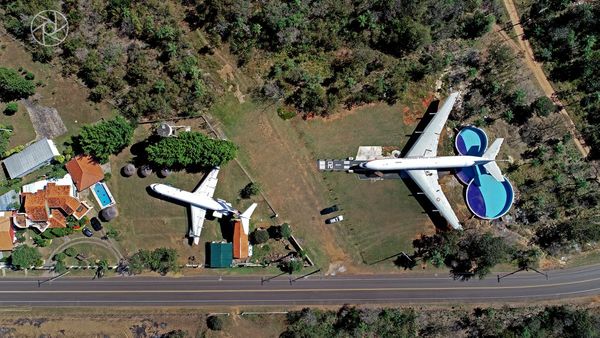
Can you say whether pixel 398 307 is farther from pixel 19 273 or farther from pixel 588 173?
pixel 19 273

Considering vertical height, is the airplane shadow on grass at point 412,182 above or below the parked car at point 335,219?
above

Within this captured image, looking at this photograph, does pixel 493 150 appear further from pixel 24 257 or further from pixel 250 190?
pixel 24 257

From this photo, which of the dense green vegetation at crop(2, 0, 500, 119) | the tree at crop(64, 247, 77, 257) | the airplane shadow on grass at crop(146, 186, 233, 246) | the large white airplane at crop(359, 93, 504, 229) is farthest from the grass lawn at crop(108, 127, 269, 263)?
the large white airplane at crop(359, 93, 504, 229)

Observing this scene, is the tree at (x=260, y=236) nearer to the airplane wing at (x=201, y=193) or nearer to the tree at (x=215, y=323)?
the airplane wing at (x=201, y=193)

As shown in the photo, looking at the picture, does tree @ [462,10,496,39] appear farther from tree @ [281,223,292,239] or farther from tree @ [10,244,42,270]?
Result: tree @ [10,244,42,270]

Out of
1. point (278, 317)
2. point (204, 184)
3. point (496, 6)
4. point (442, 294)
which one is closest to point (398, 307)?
point (442, 294)

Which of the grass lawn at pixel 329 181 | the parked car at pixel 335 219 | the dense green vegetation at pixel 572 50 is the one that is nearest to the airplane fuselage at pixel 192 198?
the grass lawn at pixel 329 181
